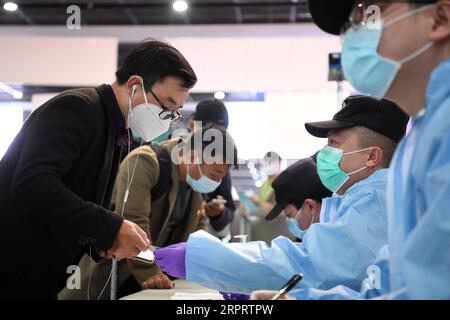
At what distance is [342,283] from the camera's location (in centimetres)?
124

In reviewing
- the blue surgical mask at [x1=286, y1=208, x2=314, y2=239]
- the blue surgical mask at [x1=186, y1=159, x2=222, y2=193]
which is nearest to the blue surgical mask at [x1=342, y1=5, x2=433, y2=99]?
the blue surgical mask at [x1=286, y1=208, x2=314, y2=239]

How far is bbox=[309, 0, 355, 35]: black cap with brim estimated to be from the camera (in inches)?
39.6

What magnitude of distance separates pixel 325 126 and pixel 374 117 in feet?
0.53

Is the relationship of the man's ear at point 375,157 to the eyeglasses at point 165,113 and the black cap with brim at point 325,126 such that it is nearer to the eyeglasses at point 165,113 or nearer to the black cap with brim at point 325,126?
the black cap with brim at point 325,126

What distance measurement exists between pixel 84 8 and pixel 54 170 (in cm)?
399

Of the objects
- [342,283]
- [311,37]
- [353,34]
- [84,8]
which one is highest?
[84,8]

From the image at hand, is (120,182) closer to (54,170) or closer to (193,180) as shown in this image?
(193,180)

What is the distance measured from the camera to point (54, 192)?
115cm

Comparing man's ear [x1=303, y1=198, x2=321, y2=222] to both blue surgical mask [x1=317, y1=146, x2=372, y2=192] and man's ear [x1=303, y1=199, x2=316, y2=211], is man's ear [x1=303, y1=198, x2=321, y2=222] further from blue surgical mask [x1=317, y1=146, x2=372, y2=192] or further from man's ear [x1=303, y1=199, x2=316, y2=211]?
blue surgical mask [x1=317, y1=146, x2=372, y2=192]

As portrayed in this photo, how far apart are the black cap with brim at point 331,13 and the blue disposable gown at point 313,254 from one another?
48cm

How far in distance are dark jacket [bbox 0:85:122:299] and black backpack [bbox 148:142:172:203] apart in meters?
0.81

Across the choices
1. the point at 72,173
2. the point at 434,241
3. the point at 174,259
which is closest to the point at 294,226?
the point at 174,259

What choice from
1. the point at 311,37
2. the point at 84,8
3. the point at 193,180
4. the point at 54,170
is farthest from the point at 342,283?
the point at 84,8

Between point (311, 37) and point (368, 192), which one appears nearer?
point (368, 192)
